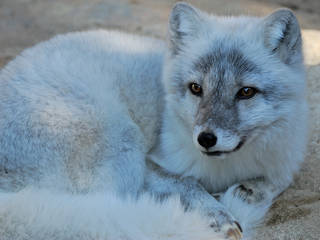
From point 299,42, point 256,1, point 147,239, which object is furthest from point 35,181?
point 256,1

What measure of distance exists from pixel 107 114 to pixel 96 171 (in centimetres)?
33

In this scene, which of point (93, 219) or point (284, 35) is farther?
point (284, 35)

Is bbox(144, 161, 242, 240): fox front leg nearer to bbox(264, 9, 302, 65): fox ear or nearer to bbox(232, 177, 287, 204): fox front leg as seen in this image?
bbox(232, 177, 287, 204): fox front leg

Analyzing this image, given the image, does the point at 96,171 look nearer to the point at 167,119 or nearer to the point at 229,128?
the point at 167,119

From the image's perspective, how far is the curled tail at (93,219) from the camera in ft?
6.32

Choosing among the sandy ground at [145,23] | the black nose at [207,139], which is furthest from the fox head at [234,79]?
the sandy ground at [145,23]

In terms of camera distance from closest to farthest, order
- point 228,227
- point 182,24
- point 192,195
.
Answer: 1. point 228,227
2. point 192,195
3. point 182,24

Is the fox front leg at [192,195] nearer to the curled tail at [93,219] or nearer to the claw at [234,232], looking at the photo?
the claw at [234,232]

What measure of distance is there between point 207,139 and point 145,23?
3.29 meters

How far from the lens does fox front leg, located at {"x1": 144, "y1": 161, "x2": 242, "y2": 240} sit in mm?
2338

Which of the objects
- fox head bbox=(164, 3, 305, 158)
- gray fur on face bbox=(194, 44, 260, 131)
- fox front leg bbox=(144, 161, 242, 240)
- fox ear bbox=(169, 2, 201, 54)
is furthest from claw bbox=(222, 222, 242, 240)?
fox ear bbox=(169, 2, 201, 54)

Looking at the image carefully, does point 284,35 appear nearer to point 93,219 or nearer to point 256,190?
point 256,190

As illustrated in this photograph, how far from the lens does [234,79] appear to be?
234 cm

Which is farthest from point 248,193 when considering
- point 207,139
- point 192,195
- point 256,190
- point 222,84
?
point 222,84
